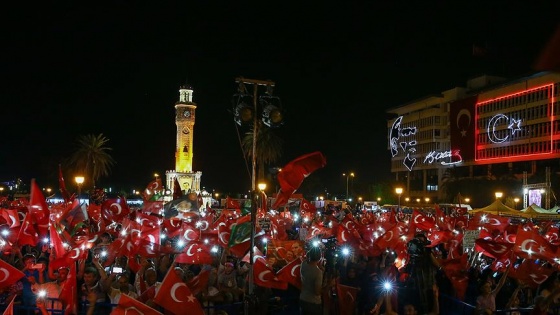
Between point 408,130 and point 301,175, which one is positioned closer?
point 301,175

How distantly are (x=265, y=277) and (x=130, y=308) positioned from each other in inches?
165

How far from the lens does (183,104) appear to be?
100938 mm

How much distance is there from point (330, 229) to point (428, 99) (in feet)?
263

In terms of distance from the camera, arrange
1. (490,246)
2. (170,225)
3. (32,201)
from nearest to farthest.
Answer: (490,246) < (32,201) < (170,225)

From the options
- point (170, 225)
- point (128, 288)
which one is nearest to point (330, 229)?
point (170, 225)

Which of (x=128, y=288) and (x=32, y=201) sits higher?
(x=32, y=201)

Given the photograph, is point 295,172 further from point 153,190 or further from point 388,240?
point 153,190

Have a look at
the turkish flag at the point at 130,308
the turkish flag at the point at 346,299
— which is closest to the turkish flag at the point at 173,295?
the turkish flag at the point at 130,308

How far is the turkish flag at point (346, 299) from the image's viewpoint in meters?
9.93

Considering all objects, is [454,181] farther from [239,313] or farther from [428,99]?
[239,313]

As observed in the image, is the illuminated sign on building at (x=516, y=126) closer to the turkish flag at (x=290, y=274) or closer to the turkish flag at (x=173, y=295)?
the turkish flag at (x=290, y=274)

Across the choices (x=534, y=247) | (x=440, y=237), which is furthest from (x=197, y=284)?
(x=440, y=237)
